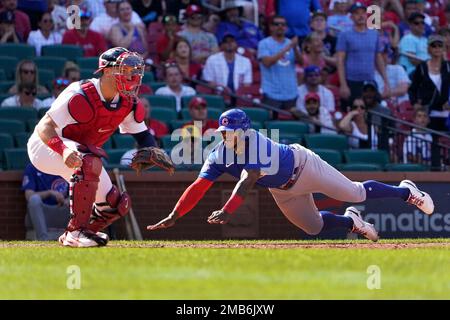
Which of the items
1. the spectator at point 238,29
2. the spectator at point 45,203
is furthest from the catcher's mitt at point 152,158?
the spectator at point 238,29

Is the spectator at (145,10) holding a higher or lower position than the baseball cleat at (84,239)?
higher

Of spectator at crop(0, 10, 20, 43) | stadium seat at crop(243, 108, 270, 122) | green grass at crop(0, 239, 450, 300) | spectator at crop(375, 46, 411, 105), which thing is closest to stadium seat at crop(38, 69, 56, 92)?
spectator at crop(0, 10, 20, 43)

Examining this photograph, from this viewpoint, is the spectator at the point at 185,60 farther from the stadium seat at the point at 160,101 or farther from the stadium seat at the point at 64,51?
the stadium seat at the point at 64,51

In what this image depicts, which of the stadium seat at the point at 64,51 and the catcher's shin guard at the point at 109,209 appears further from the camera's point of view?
the stadium seat at the point at 64,51

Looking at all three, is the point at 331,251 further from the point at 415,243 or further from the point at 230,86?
the point at 230,86

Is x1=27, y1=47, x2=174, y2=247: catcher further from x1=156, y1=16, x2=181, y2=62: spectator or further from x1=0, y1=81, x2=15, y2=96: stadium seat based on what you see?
x1=156, y1=16, x2=181, y2=62: spectator
